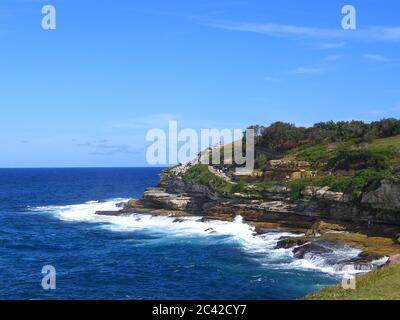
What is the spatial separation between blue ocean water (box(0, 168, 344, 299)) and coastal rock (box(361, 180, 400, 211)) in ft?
33.8

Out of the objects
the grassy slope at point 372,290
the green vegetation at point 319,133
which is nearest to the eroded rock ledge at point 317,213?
the grassy slope at point 372,290

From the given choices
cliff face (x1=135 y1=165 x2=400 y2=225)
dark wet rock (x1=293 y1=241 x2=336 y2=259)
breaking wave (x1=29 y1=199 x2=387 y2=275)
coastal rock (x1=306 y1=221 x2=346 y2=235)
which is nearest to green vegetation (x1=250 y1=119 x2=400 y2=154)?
cliff face (x1=135 y1=165 x2=400 y2=225)

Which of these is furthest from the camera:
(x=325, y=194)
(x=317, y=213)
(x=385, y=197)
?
(x=317, y=213)

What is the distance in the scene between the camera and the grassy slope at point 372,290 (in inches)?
758

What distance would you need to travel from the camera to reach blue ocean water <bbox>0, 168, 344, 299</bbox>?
35.3 meters

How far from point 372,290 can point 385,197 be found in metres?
29.5

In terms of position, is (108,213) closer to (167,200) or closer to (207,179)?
(167,200)

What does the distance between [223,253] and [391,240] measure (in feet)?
50.2

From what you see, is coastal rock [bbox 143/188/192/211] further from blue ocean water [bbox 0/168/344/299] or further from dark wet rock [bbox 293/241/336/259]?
dark wet rock [bbox 293/241/336/259]

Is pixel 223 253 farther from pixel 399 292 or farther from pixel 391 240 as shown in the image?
pixel 399 292

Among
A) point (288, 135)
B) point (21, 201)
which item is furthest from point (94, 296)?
point (21, 201)

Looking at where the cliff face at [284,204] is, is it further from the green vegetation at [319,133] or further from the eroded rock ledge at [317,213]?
the green vegetation at [319,133]

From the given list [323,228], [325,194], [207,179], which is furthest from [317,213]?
[207,179]

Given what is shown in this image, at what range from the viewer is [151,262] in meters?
45.3
